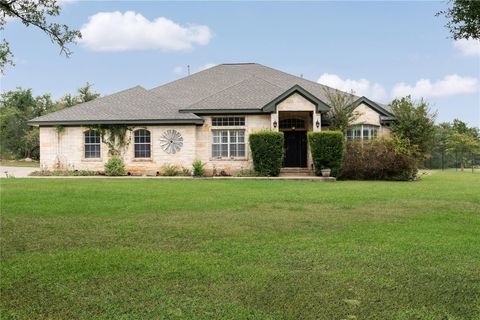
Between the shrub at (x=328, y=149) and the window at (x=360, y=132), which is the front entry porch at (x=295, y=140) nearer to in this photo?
the window at (x=360, y=132)

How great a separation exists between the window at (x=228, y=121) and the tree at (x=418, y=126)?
8526 mm

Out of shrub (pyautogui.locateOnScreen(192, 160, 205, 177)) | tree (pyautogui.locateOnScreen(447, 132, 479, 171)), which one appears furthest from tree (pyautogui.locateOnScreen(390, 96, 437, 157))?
tree (pyautogui.locateOnScreen(447, 132, 479, 171))

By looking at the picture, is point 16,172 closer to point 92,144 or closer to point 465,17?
point 92,144

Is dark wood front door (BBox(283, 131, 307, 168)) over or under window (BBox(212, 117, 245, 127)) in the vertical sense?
under

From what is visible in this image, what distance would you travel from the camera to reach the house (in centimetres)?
2511

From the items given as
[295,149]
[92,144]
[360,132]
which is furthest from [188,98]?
[360,132]

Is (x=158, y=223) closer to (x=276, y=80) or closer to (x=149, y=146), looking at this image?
(x=149, y=146)

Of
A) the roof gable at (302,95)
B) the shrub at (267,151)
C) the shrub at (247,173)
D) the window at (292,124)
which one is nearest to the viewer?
the shrub at (267,151)

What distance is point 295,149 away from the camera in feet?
88.8

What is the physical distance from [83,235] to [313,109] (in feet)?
60.1

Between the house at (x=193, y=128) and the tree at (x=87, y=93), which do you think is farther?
the tree at (x=87, y=93)

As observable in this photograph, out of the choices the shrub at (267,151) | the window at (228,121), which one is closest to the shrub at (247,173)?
the shrub at (267,151)

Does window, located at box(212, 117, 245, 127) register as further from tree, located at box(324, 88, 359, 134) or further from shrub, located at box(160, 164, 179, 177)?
tree, located at box(324, 88, 359, 134)

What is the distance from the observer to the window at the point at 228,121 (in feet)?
84.2
